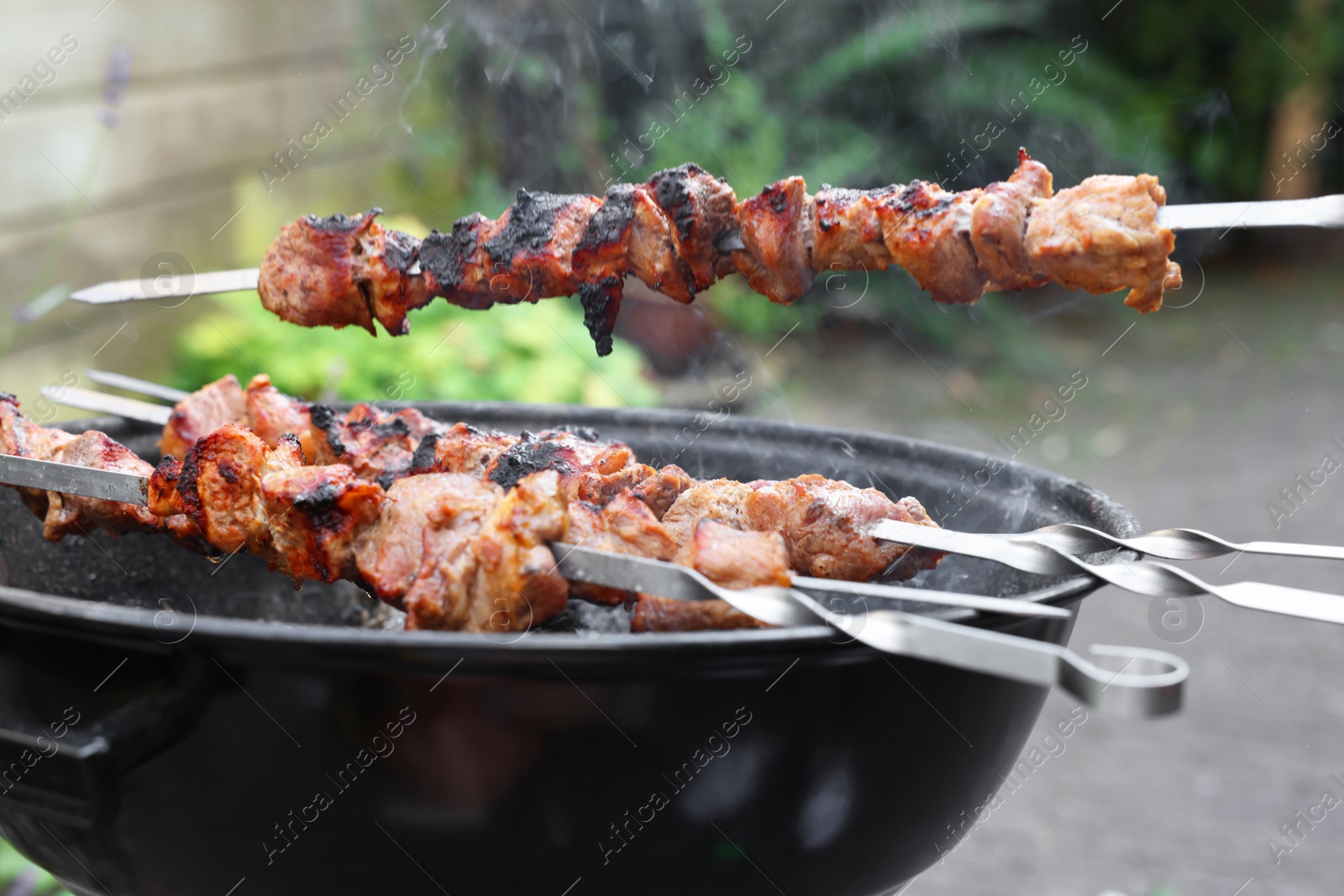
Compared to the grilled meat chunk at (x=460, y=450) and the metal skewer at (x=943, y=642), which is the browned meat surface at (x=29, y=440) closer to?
the grilled meat chunk at (x=460, y=450)

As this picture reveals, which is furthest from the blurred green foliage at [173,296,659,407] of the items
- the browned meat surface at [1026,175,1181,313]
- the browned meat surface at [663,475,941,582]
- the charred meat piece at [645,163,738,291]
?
the browned meat surface at [1026,175,1181,313]

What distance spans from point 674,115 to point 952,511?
622 cm

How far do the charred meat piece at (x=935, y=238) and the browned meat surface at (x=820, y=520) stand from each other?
0.35 meters

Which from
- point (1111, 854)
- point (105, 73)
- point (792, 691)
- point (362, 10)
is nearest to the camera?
point (792, 691)

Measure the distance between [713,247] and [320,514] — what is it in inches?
31.2

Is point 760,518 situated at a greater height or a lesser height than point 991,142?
greater

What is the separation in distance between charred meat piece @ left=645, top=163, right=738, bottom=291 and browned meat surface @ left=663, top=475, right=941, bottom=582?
0.39 metres

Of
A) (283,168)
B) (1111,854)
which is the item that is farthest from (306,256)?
(283,168)

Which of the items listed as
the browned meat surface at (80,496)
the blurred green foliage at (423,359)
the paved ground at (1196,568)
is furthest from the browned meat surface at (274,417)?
the paved ground at (1196,568)

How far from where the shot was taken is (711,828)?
1.34 m

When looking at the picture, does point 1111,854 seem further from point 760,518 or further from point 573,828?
point 573,828

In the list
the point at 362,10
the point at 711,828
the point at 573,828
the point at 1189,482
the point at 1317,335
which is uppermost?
the point at 362,10

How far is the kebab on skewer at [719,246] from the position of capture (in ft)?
5.02

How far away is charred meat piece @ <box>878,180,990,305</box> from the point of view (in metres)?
1.66
